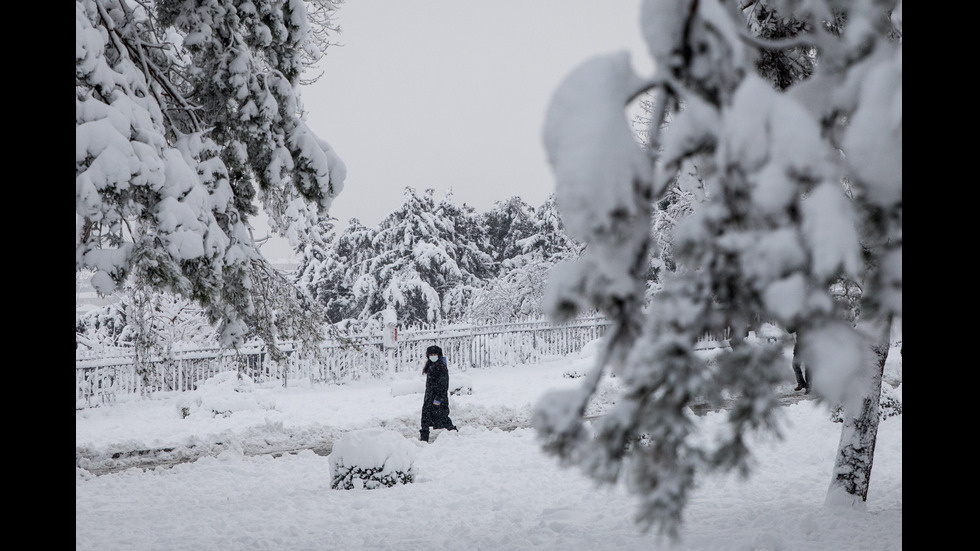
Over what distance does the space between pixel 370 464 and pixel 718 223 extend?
7268 mm

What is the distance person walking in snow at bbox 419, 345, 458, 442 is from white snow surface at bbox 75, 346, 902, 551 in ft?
→ 0.88

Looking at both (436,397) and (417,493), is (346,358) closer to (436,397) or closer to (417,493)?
(436,397)

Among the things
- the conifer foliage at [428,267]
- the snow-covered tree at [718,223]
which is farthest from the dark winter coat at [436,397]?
the conifer foliage at [428,267]

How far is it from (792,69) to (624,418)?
5.07 meters

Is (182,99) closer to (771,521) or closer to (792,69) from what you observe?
(792,69)

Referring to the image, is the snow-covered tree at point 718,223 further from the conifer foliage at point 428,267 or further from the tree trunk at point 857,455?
the conifer foliage at point 428,267

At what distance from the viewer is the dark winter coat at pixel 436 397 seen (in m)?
10.8

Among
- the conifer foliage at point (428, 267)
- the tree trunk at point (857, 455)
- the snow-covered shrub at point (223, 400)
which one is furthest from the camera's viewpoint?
the conifer foliage at point (428, 267)

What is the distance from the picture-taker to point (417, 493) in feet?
25.2

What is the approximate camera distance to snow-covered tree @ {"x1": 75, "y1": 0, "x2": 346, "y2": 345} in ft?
15.0

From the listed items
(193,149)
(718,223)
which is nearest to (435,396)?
(193,149)

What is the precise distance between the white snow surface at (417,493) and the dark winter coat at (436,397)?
11.8 inches

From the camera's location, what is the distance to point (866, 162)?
1.18 m
